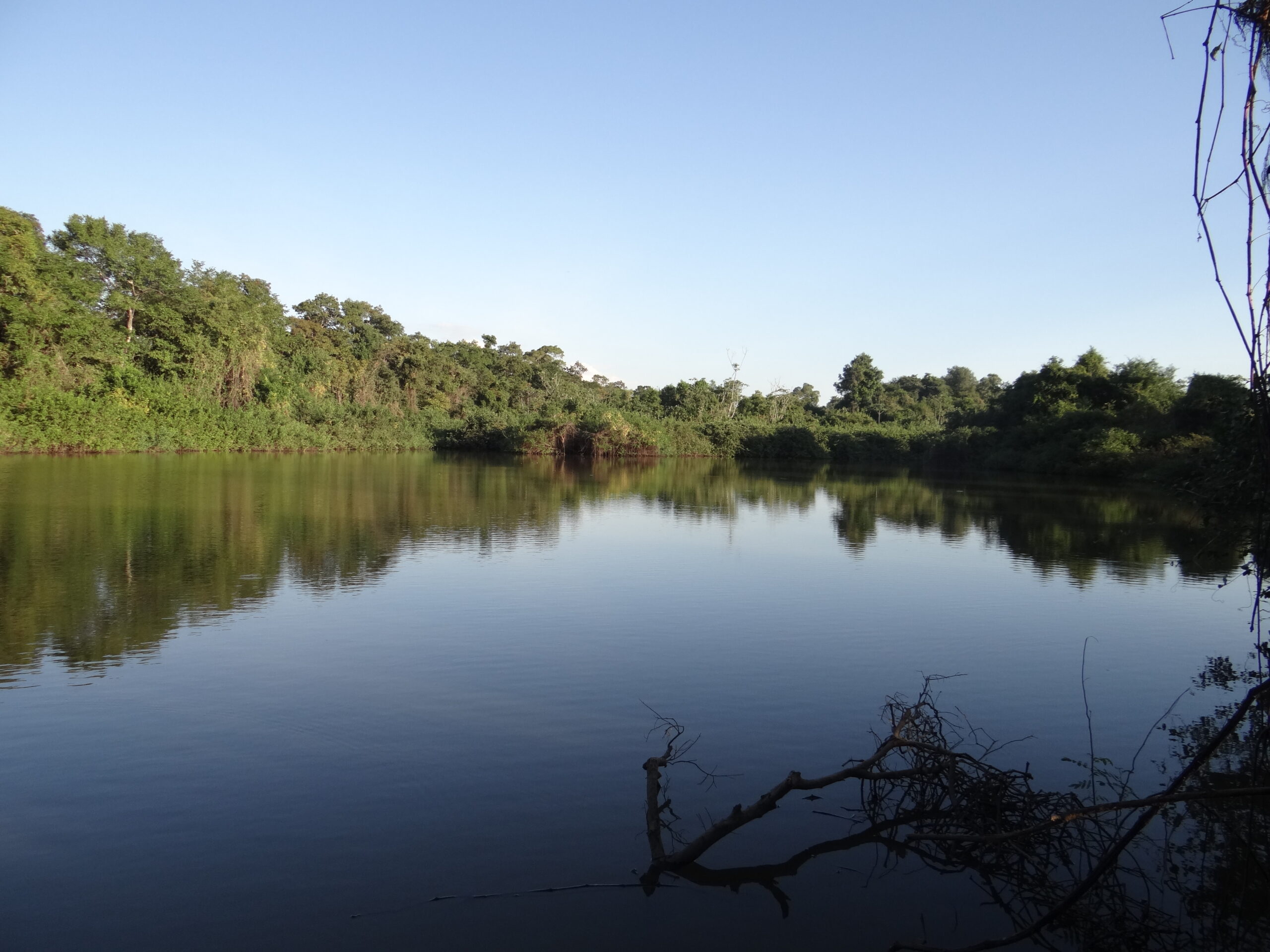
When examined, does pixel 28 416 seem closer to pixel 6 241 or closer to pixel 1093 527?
pixel 6 241

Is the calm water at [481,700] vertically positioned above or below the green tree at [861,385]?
below

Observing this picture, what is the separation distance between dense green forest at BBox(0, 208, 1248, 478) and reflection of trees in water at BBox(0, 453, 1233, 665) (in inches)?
209

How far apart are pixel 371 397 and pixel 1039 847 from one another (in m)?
52.4

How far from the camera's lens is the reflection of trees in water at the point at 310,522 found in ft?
30.4

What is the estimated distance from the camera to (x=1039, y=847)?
4.40m

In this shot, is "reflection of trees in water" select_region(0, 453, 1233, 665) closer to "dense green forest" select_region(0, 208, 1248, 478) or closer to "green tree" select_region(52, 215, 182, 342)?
"dense green forest" select_region(0, 208, 1248, 478)

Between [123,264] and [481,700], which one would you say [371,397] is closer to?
[123,264]

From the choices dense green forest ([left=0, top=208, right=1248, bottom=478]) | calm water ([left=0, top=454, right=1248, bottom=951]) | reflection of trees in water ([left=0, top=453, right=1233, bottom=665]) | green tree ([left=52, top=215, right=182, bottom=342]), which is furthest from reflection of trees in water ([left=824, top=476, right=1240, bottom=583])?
green tree ([left=52, top=215, right=182, bottom=342])

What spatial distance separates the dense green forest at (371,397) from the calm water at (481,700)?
48.8 ft

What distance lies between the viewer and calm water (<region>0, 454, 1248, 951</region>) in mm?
3898

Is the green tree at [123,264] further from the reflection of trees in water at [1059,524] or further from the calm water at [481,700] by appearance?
the reflection of trees in water at [1059,524]

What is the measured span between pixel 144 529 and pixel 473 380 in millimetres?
45686

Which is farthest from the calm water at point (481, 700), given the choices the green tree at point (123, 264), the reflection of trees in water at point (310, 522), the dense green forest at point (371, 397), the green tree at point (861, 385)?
the green tree at point (861, 385)

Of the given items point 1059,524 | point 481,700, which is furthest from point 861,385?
point 481,700
